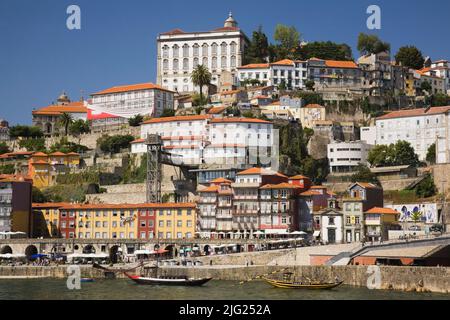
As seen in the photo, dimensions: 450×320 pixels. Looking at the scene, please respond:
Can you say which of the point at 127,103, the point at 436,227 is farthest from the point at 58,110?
the point at 436,227

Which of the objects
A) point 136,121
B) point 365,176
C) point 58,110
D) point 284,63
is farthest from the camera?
point 58,110

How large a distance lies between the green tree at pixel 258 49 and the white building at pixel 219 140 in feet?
101

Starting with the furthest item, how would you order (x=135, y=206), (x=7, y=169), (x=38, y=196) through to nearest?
(x=7, y=169), (x=38, y=196), (x=135, y=206)

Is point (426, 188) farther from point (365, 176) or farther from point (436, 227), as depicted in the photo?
point (436, 227)

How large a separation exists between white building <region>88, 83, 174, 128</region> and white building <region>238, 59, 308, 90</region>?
1354cm

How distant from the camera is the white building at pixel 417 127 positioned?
96.6m

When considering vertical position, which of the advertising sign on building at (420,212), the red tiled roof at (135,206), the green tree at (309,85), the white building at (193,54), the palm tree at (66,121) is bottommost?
the advertising sign on building at (420,212)

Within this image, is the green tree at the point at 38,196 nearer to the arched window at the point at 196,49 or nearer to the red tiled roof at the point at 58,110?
the red tiled roof at the point at 58,110

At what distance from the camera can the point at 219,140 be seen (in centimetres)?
9369

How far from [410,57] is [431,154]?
4012cm

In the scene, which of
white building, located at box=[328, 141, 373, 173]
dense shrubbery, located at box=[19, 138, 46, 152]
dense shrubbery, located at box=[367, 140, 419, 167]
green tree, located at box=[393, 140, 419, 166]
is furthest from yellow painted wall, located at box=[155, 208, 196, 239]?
dense shrubbery, located at box=[19, 138, 46, 152]

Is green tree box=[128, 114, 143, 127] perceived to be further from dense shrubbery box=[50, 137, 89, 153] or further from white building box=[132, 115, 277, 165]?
white building box=[132, 115, 277, 165]

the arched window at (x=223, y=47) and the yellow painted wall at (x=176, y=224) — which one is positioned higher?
the arched window at (x=223, y=47)

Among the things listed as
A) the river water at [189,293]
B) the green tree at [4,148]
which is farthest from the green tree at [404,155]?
the green tree at [4,148]
